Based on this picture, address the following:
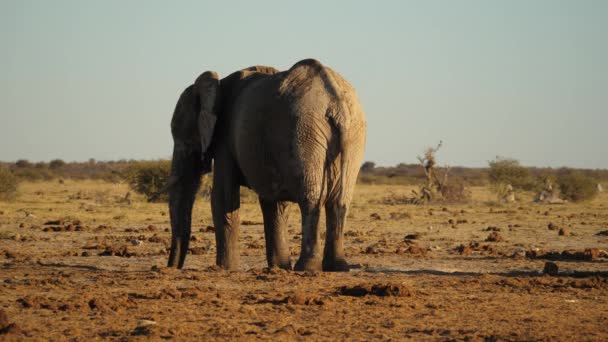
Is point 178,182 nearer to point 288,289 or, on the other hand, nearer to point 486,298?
point 288,289

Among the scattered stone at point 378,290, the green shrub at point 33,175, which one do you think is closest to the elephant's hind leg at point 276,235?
the scattered stone at point 378,290

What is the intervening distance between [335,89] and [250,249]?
238 inches

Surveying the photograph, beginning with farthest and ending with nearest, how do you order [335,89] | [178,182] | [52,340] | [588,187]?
[588,187]
[178,182]
[335,89]
[52,340]

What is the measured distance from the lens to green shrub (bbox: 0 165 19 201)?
3691 cm

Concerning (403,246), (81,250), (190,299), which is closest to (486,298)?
(190,299)

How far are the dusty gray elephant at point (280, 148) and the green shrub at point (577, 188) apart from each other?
3023cm

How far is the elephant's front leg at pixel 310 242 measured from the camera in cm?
1223

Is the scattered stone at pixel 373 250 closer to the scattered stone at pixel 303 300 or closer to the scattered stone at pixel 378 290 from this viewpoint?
the scattered stone at pixel 378 290

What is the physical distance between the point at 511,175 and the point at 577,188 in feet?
13.0

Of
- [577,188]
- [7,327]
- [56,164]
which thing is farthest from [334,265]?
[56,164]

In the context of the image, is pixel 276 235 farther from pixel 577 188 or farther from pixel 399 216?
pixel 577 188

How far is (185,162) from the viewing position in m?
14.6

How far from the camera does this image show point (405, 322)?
898 centimetres

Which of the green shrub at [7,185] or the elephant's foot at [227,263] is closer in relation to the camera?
the elephant's foot at [227,263]
